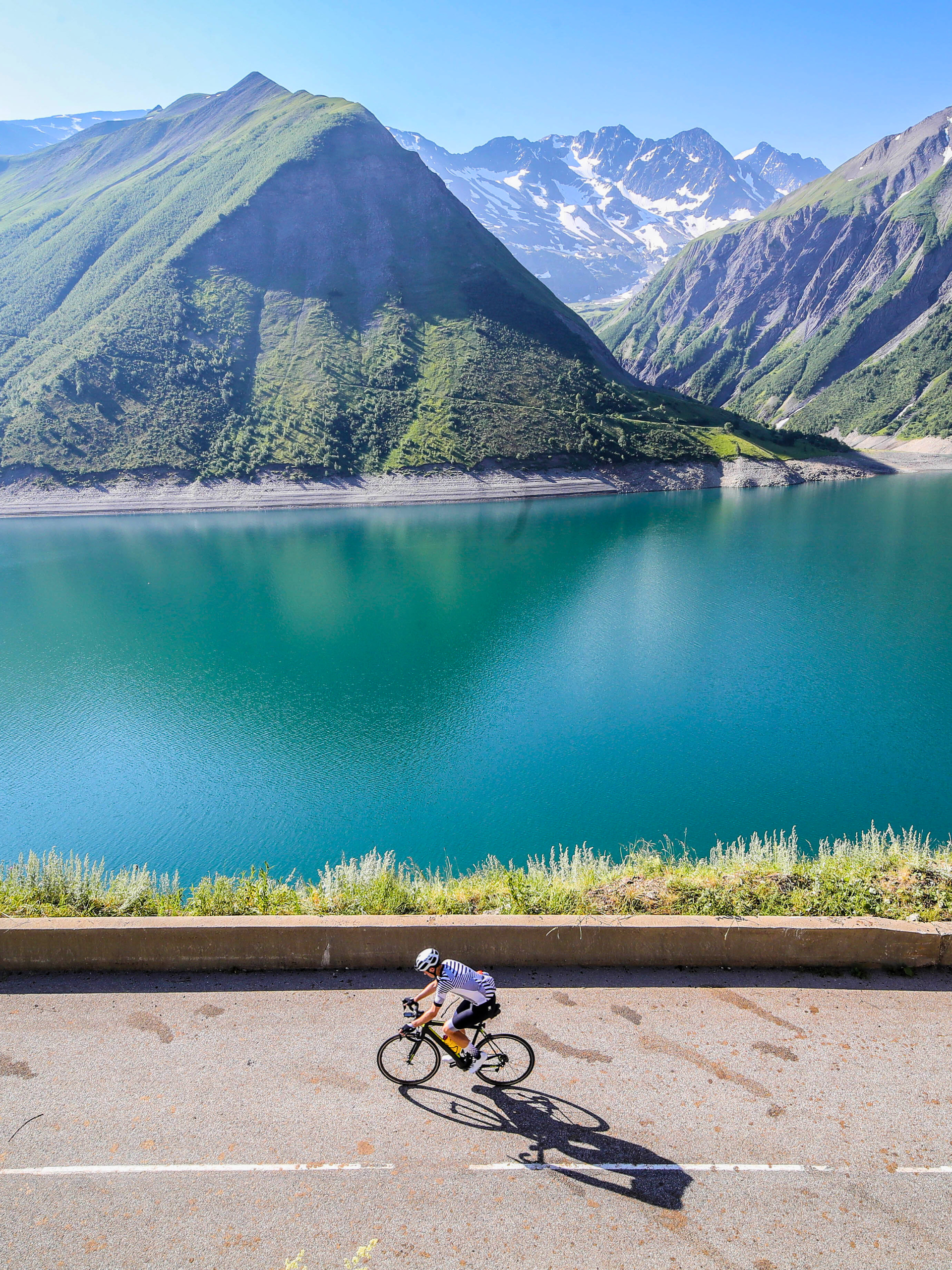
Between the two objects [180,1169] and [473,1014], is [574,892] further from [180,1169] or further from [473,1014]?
[180,1169]

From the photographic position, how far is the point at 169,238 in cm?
15788

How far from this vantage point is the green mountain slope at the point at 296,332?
114 meters

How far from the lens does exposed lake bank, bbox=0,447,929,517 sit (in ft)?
342

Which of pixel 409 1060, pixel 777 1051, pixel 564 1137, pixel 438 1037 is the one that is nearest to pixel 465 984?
pixel 438 1037

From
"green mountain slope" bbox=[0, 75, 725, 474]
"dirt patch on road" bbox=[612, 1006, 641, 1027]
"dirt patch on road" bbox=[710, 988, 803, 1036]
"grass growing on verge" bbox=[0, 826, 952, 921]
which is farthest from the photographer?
"green mountain slope" bbox=[0, 75, 725, 474]

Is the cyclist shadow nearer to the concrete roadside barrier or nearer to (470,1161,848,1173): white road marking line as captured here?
(470,1161,848,1173): white road marking line

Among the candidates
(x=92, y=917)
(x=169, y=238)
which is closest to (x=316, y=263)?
(x=169, y=238)

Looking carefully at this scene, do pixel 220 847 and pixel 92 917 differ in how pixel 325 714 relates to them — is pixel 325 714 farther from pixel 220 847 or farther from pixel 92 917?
pixel 92 917

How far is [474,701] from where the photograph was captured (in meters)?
32.0

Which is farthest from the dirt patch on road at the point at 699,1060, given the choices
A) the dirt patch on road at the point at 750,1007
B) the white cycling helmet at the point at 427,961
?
the white cycling helmet at the point at 427,961

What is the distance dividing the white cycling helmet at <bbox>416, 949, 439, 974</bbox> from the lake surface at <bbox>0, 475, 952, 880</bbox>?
41.8 feet

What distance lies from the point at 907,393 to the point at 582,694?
198234 millimetres

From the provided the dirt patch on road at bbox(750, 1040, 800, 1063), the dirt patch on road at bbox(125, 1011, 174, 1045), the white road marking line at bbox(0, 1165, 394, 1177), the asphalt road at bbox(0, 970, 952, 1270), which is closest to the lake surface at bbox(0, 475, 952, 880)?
the asphalt road at bbox(0, 970, 952, 1270)

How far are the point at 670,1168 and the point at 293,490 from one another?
10836cm
